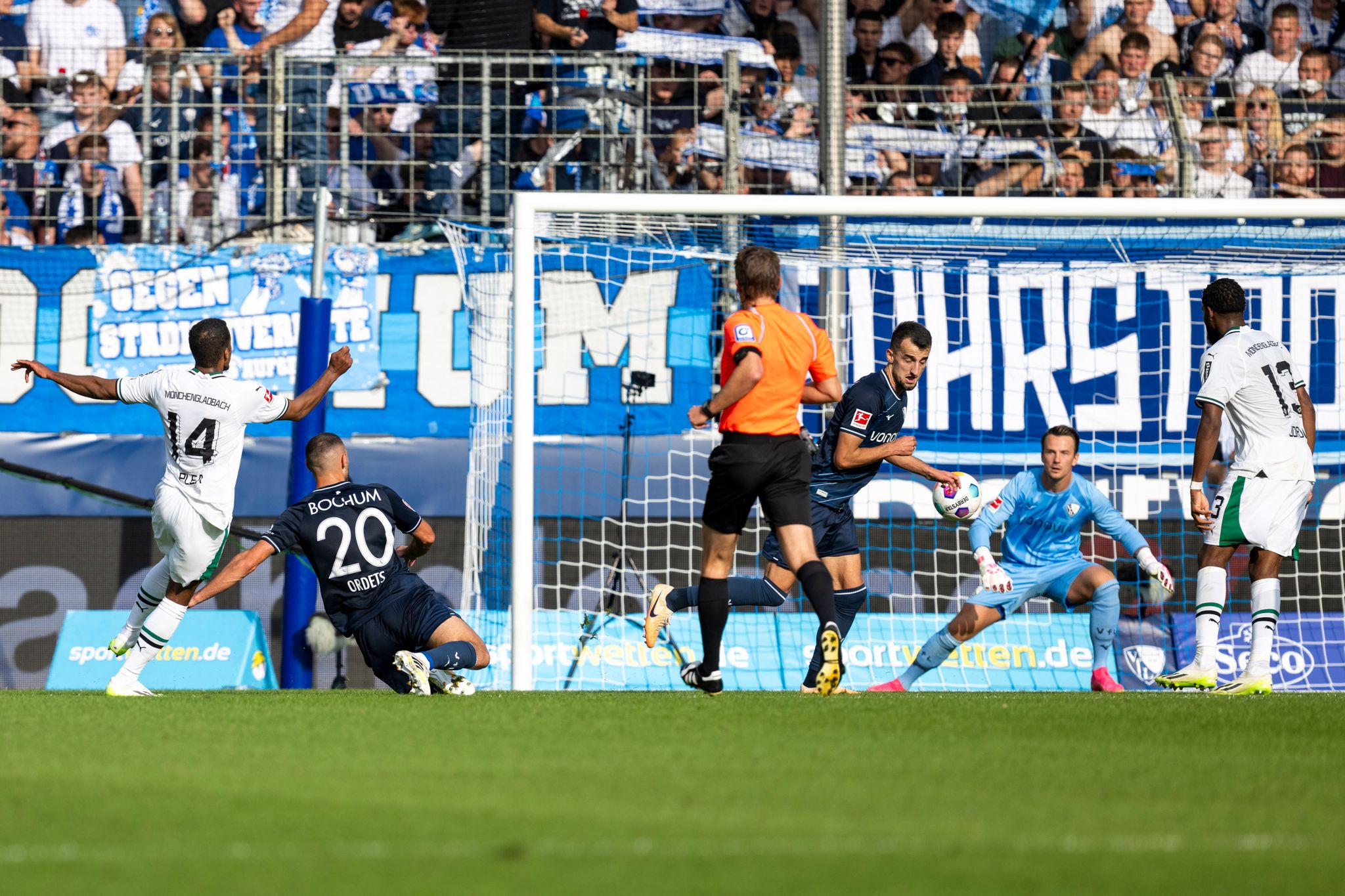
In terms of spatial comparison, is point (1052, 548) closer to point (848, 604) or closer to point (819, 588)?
point (848, 604)

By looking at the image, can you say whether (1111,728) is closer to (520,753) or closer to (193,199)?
Result: (520,753)

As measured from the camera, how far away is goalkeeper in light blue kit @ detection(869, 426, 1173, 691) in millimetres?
9016

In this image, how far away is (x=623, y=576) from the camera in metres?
10.6

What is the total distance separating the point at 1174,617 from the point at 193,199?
8245 millimetres

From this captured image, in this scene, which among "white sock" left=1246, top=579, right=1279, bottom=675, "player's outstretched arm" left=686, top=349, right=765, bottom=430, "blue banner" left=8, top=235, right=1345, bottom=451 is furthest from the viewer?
"blue banner" left=8, top=235, right=1345, bottom=451

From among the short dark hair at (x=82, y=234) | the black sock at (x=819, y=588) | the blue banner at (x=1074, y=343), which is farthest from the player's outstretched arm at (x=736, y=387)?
the short dark hair at (x=82, y=234)

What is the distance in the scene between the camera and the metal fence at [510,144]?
12.5 metres

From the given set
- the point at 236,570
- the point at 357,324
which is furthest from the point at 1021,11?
the point at 236,570

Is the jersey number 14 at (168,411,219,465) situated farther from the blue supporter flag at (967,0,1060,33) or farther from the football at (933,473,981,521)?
the blue supporter flag at (967,0,1060,33)

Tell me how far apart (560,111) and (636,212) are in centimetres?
424

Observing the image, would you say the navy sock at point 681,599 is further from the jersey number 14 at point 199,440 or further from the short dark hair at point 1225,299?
the short dark hair at point 1225,299

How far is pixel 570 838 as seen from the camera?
10.9 feet

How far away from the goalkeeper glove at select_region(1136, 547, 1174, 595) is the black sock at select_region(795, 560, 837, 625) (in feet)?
8.27

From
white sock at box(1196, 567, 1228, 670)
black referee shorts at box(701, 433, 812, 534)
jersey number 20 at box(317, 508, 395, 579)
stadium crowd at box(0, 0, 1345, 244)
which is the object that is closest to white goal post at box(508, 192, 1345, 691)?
jersey number 20 at box(317, 508, 395, 579)
